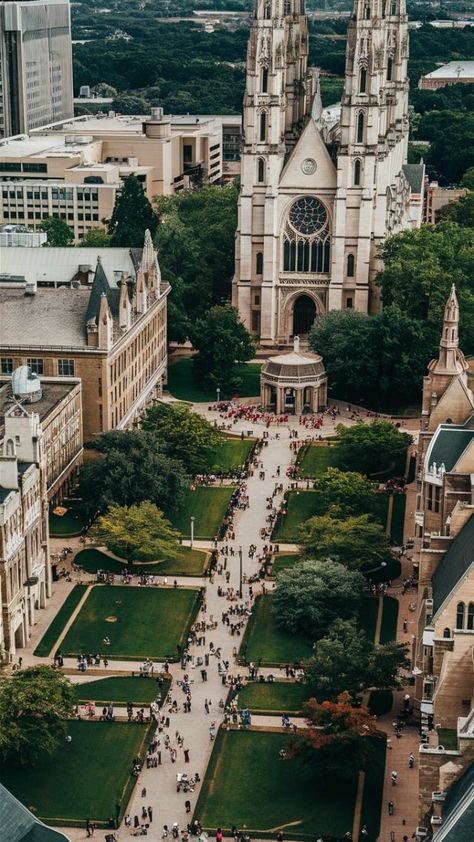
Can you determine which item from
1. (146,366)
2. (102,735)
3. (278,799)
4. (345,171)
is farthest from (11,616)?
(345,171)

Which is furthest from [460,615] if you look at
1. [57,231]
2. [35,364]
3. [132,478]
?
[57,231]

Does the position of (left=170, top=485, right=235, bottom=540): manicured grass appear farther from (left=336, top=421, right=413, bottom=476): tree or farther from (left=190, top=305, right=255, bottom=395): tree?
(left=190, top=305, right=255, bottom=395): tree

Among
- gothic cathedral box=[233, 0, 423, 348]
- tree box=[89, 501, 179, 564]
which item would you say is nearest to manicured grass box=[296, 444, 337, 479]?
tree box=[89, 501, 179, 564]

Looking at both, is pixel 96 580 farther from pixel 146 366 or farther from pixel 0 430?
pixel 146 366

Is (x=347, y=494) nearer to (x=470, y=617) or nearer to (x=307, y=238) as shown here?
(x=470, y=617)

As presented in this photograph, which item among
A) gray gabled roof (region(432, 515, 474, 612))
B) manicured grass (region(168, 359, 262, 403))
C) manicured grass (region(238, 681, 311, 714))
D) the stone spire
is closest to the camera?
gray gabled roof (region(432, 515, 474, 612))

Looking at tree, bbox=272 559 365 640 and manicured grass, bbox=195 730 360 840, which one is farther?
tree, bbox=272 559 365 640
